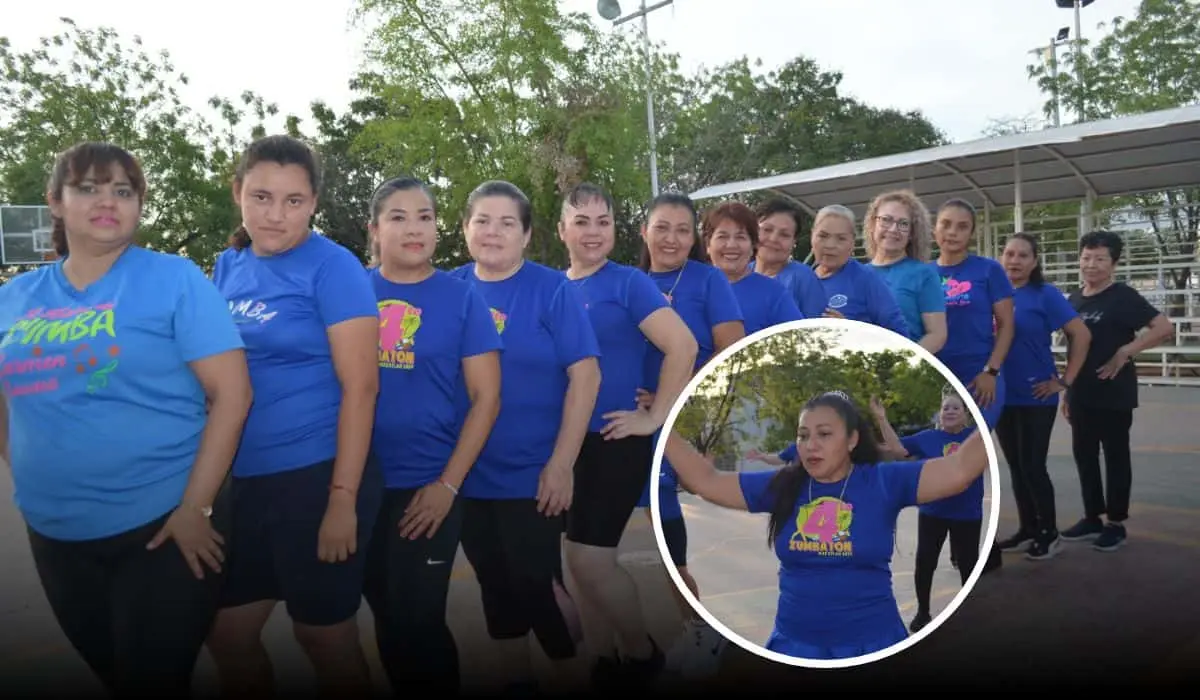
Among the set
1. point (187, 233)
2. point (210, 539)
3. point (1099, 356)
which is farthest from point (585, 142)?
point (210, 539)

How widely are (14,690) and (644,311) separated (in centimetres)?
238

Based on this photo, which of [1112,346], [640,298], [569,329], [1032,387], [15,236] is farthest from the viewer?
[15,236]

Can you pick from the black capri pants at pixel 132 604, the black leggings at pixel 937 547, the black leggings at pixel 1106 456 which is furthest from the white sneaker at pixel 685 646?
the black leggings at pixel 1106 456

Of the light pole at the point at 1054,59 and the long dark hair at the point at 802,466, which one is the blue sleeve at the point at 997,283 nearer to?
the long dark hair at the point at 802,466

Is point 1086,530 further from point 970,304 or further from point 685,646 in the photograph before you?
point 685,646

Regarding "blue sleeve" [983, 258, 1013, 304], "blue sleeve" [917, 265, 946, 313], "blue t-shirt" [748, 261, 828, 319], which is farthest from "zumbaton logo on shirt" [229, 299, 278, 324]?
"blue sleeve" [983, 258, 1013, 304]

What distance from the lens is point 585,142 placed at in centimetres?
1596

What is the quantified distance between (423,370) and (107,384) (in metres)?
0.70

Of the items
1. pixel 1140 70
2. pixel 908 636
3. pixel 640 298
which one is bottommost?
pixel 908 636

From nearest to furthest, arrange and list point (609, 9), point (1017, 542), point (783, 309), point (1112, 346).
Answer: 1. point (783, 309)
2. point (1017, 542)
3. point (1112, 346)
4. point (609, 9)

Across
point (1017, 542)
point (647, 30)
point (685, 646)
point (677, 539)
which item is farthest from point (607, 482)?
point (647, 30)

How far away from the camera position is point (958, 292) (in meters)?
4.31

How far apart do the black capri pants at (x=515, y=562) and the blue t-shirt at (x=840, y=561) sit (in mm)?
632

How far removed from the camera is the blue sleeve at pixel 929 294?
3881 millimetres
